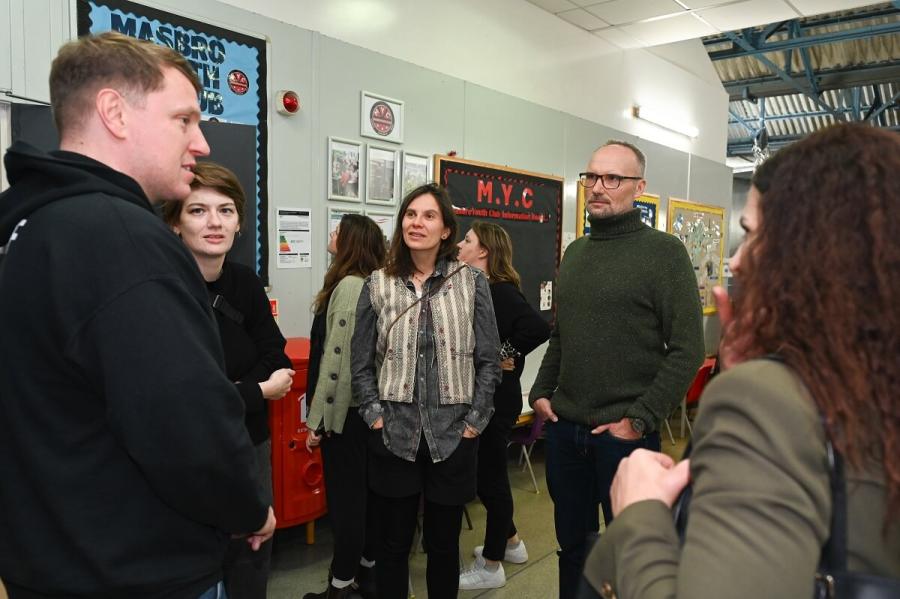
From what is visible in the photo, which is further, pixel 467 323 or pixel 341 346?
pixel 341 346

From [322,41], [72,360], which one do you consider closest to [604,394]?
[72,360]

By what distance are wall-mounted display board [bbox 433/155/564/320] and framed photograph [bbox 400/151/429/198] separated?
8 cm

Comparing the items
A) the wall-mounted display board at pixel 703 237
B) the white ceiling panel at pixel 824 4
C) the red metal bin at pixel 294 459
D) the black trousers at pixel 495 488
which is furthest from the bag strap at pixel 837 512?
the wall-mounted display board at pixel 703 237

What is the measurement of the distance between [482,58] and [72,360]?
12.2ft

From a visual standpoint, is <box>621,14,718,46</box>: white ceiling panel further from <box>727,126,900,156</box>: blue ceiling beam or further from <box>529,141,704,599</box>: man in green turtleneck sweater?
<box>727,126,900,156</box>: blue ceiling beam

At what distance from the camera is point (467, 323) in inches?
86.6

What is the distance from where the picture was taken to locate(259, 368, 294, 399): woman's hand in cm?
193

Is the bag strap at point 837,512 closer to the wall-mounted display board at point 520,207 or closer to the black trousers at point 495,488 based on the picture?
the black trousers at point 495,488

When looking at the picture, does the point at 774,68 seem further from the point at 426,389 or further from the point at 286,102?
the point at 426,389

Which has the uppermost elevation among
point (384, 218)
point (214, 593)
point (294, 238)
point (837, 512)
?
point (384, 218)

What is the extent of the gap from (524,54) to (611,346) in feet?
10.3

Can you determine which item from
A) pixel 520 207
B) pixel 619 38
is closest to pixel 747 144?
pixel 619 38

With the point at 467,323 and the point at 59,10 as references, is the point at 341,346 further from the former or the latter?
the point at 59,10

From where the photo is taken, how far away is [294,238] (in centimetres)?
317
